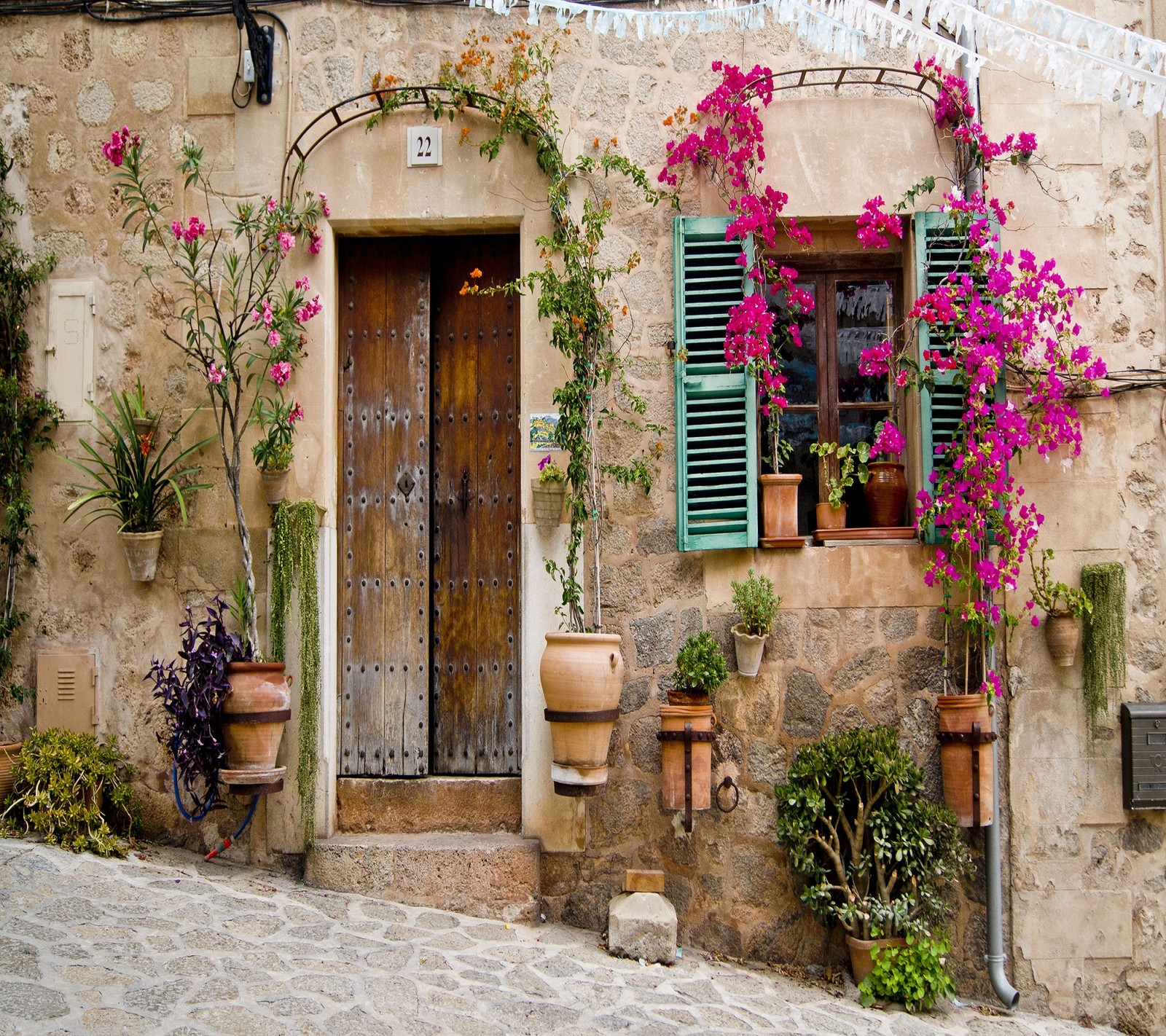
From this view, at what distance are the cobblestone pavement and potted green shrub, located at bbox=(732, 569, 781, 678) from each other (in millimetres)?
1290

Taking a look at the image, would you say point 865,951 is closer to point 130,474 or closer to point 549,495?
point 549,495

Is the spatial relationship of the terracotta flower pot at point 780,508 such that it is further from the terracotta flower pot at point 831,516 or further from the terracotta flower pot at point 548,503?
the terracotta flower pot at point 548,503

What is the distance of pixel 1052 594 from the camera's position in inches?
190

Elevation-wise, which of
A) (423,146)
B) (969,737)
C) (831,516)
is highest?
(423,146)

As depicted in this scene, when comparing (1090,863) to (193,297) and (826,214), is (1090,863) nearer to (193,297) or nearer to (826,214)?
(826,214)

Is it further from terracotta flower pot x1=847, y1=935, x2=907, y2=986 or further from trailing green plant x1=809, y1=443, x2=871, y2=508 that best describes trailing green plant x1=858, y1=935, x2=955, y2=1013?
trailing green plant x1=809, y1=443, x2=871, y2=508

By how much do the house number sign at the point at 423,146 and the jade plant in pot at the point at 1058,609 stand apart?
3294 millimetres

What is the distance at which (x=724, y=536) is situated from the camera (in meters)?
4.94

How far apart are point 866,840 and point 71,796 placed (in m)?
3.42

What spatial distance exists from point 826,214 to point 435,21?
2.05 m

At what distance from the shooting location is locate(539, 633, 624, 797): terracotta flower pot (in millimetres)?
4547

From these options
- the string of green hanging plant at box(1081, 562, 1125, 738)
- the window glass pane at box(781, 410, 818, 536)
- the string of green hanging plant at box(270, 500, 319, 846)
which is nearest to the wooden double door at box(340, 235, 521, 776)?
the string of green hanging plant at box(270, 500, 319, 846)

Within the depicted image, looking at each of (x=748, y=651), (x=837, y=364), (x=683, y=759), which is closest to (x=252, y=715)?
(x=683, y=759)

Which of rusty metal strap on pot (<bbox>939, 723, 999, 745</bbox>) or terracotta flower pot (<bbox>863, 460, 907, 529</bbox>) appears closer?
rusty metal strap on pot (<bbox>939, 723, 999, 745</bbox>)
